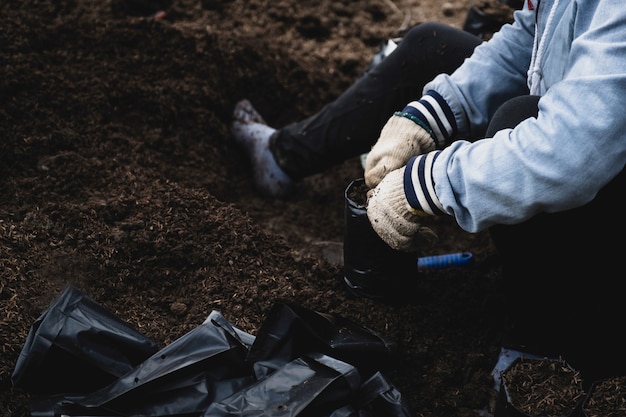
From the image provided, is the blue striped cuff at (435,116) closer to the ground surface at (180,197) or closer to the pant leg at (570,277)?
the pant leg at (570,277)

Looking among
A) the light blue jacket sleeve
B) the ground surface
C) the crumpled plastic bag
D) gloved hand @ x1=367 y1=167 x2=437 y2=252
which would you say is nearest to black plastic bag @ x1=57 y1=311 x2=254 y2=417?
the crumpled plastic bag

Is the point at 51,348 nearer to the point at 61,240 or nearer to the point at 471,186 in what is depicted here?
the point at 61,240

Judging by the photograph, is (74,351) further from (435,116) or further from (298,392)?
(435,116)

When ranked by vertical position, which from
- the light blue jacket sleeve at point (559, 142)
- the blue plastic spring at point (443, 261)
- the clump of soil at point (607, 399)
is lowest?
the blue plastic spring at point (443, 261)

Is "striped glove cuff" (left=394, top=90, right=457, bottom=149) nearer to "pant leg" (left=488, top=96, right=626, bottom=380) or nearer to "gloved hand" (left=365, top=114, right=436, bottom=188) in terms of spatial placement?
"gloved hand" (left=365, top=114, right=436, bottom=188)

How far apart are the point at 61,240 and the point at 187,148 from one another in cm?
75

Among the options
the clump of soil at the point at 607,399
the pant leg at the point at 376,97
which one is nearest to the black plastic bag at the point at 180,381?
the clump of soil at the point at 607,399

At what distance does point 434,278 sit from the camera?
7.22ft

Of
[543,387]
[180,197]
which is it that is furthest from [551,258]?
[180,197]

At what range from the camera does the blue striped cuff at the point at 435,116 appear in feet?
6.27

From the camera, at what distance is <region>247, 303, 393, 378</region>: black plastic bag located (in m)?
1.56

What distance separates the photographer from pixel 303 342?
5.22 ft

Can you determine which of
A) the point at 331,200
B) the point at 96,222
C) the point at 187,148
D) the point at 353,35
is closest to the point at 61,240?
the point at 96,222

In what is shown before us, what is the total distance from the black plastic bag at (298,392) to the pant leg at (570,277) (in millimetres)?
583
